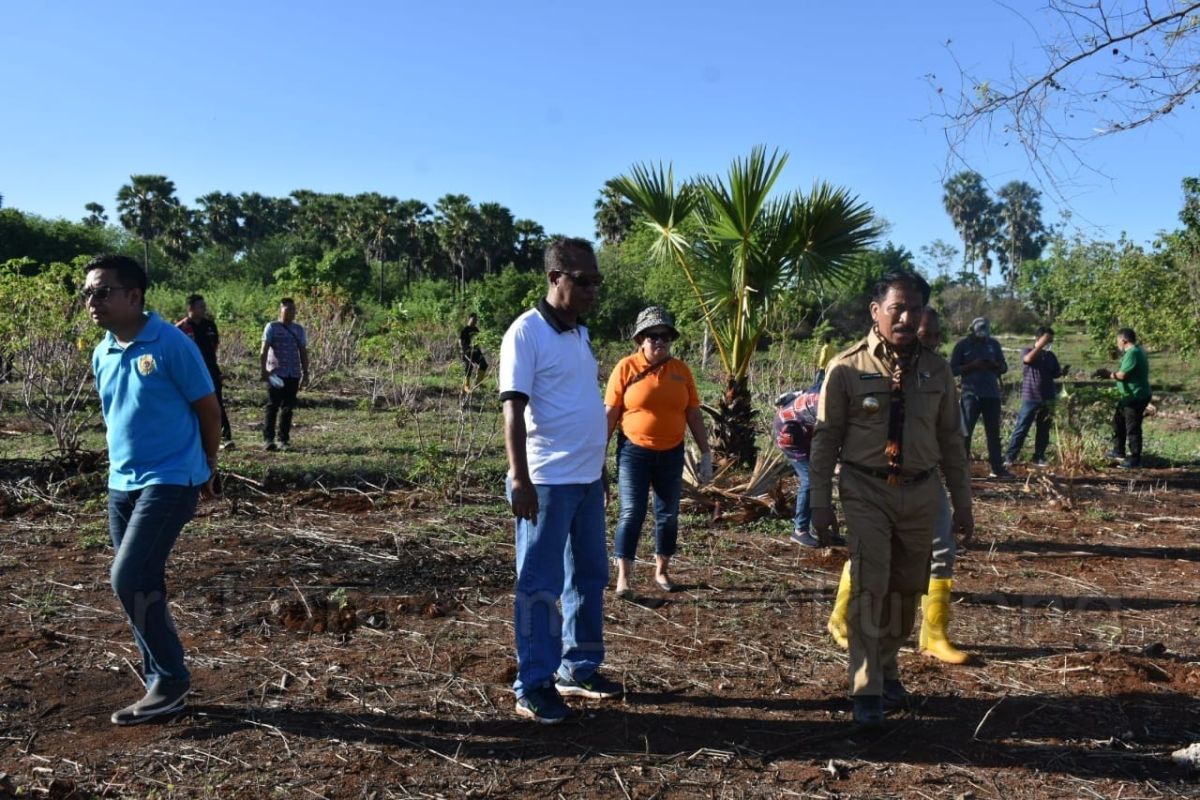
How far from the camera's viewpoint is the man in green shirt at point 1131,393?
11305mm

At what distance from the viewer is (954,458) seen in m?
3.99

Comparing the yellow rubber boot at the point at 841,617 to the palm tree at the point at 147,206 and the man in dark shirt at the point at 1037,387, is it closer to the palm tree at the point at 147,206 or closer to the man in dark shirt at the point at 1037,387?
the man in dark shirt at the point at 1037,387

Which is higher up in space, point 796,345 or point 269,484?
point 796,345

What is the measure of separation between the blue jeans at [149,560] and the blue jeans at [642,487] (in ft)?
7.87

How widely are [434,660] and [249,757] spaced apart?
1127 millimetres

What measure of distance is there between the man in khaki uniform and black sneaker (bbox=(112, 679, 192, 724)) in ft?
8.34

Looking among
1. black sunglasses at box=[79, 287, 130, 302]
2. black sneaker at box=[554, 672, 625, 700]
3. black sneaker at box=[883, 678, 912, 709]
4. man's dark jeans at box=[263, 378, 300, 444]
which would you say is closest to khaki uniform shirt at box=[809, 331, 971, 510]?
black sneaker at box=[883, 678, 912, 709]

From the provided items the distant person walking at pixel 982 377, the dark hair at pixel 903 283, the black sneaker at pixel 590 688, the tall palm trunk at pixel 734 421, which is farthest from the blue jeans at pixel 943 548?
the distant person walking at pixel 982 377

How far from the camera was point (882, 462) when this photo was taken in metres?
3.80

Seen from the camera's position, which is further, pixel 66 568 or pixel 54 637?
pixel 66 568

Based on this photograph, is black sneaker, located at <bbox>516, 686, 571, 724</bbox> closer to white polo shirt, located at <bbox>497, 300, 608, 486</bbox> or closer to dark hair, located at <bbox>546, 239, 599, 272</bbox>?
white polo shirt, located at <bbox>497, 300, 608, 486</bbox>

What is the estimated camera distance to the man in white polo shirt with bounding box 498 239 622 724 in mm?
3643

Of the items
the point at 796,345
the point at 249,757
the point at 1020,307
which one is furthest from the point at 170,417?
the point at 1020,307

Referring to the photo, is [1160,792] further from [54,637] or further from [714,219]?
[714,219]
